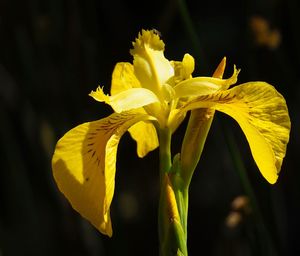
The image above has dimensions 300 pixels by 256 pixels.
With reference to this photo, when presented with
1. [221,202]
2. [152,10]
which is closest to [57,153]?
[221,202]

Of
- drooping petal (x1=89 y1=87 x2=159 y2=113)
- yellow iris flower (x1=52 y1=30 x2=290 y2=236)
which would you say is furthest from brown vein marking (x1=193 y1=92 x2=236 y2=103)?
drooping petal (x1=89 y1=87 x2=159 y2=113)

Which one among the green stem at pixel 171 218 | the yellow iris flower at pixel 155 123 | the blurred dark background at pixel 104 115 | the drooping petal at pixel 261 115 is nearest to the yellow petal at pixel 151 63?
the yellow iris flower at pixel 155 123

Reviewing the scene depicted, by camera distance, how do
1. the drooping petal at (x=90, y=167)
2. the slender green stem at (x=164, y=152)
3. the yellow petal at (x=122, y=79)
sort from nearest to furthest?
the drooping petal at (x=90, y=167) < the slender green stem at (x=164, y=152) < the yellow petal at (x=122, y=79)

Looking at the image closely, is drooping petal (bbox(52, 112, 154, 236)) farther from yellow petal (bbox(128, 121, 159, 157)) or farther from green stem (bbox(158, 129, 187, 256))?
yellow petal (bbox(128, 121, 159, 157))

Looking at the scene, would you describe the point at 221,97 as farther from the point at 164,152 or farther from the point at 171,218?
the point at 171,218

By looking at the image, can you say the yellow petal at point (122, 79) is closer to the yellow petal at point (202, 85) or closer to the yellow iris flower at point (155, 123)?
the yellow iris flower at point (155, 123)
